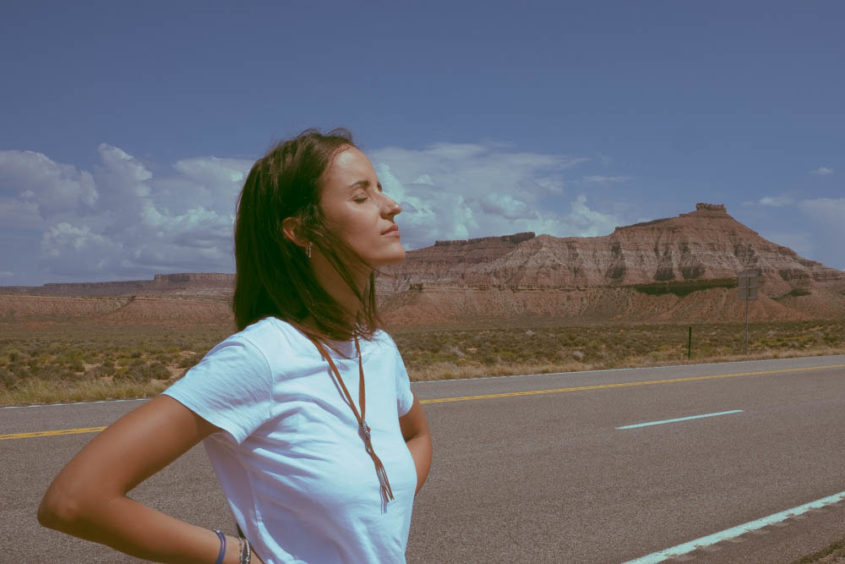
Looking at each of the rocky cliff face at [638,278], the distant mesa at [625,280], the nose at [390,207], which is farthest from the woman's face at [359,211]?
the rocky cliff face at [638,278]

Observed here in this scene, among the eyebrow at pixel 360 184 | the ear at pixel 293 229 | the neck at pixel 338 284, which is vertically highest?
the eyebrow at pixel 360 184

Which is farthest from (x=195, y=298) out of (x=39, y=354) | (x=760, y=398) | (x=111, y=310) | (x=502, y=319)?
(x=760, y=398)

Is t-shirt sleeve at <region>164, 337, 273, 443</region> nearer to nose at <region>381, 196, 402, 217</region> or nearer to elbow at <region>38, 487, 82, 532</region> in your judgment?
elbow at <region>38, 487, 82, 532</region>

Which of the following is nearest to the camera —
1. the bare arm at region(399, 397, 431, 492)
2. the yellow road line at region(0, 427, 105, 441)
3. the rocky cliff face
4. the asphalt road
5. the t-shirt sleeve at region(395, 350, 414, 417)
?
the t-shirt sleeve at region(395, 350, 414, 417)

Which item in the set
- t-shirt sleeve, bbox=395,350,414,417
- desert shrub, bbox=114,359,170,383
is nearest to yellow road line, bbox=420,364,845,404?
desert shrub, bbox=114,359,170,383

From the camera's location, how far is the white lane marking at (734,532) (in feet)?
16.1

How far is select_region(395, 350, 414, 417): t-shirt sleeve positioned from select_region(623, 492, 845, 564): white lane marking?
145 inches

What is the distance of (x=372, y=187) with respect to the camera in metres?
1.54

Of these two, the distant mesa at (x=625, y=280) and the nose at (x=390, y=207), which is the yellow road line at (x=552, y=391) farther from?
the distant mesa at (x=625, y=280)

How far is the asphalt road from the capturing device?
514cm

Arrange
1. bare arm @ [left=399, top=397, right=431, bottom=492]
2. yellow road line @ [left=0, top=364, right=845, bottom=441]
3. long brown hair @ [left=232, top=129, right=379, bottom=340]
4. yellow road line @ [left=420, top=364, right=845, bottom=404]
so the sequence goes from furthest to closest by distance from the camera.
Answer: yellow road line @ [left=420, top=364, right=845, bottom=404] < yellow road line @ [left=0, top=364, right=845, bottom=441] < bare arm @ [left=399, top=397, right=431, bottom=492] < long brown hair @ [left=232, top=129, right=379, bottom=340]

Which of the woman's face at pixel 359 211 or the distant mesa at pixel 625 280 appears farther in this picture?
the distant mesa at pixel 625 280

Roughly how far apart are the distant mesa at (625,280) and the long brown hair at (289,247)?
9089cm

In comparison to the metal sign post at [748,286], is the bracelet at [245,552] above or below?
above
